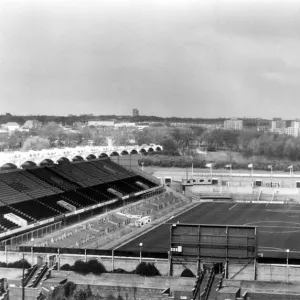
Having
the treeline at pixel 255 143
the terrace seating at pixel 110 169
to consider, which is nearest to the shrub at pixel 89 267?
the terrace seating at pixel 110 169

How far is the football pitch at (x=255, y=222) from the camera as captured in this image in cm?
3488

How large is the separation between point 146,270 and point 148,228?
14438 mm

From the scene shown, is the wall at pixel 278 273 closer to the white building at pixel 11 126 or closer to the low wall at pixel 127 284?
the low wall at pixel 127 284

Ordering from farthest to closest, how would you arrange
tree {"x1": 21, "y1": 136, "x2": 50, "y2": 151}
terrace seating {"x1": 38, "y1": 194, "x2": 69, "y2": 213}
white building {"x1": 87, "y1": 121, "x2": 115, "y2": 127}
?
white building {"x1": 87, "y1": 121, "x2": 115, "y2": 127} → tree {"x1": 21, "y1": 136, "x2": 50, "y2": 151} → terrace seating {"x1": 38, "y1": 194, "x2": 69, "y2": 213}

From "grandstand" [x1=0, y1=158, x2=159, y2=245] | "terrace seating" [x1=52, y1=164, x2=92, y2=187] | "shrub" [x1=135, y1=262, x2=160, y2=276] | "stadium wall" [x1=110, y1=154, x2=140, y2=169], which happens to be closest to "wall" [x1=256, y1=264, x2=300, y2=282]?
"shrub" [x1=135, y1=262, x2=160, y2=276]

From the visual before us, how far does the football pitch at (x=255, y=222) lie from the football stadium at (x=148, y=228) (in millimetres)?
63

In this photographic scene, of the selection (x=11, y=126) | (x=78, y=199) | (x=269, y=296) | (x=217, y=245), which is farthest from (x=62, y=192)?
(x=11, y=126)

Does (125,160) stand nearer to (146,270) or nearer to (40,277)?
(146,270)

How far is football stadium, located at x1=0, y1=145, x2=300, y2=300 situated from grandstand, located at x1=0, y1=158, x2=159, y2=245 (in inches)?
4.0

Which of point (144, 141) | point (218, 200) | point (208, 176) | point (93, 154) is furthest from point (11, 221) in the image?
point (144, 141)

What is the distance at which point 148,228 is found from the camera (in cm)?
4091

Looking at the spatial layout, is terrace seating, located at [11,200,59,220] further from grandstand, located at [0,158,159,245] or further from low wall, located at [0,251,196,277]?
low wall, located at [0,251,196,277]

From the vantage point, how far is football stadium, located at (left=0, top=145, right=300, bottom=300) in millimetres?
25969

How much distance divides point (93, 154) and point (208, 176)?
15678mm
